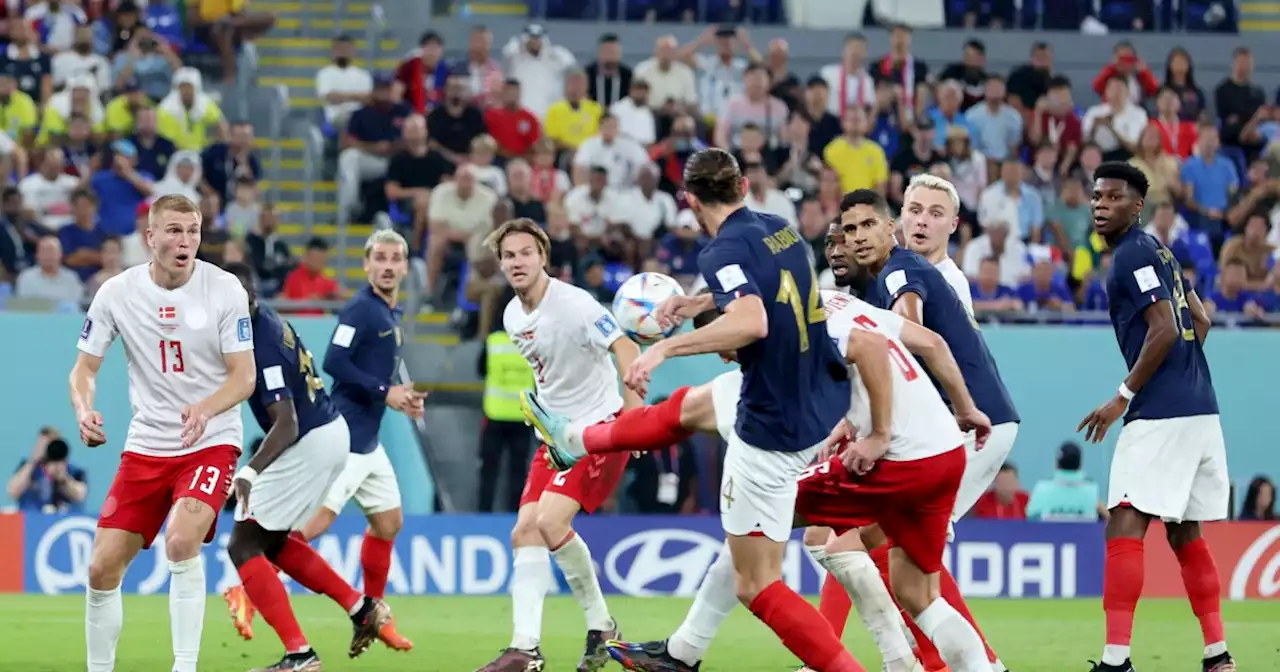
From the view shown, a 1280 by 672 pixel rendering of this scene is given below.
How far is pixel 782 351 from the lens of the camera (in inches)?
298

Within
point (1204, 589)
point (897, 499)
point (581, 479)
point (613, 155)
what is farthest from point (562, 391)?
point (613, 155)

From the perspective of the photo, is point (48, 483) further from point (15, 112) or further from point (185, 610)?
point (185, 610)

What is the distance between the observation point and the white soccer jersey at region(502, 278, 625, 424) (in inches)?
391

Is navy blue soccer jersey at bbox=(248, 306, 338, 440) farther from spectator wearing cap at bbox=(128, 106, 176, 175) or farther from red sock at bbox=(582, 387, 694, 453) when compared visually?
spectator wearing cap at bbox=(128, 106, 176, 175)

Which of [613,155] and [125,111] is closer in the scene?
[613,155]

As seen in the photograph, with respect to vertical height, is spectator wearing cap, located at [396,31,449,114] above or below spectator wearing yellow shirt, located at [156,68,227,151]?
above

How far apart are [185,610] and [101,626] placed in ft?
1.39

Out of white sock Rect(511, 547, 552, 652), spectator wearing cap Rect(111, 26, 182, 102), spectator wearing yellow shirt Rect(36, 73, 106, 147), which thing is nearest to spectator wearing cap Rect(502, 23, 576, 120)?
spectator wearing cap Rect(111, 26, 182, 102)

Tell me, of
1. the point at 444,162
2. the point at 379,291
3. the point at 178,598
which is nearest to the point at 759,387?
the point at 178,598

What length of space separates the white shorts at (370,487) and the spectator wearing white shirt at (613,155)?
7.81 m

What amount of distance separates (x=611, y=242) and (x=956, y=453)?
10214 mm

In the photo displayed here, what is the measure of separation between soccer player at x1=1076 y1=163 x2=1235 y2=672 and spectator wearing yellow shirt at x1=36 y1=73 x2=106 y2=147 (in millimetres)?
12795

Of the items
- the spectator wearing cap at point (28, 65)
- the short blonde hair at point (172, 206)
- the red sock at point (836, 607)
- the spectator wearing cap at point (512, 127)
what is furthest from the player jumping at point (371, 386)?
the spectator wearing cap at point (28, 65)

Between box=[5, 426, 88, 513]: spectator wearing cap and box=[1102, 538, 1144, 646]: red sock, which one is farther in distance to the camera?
box=[5, 426, 88, 513]: spectator wearing cap
